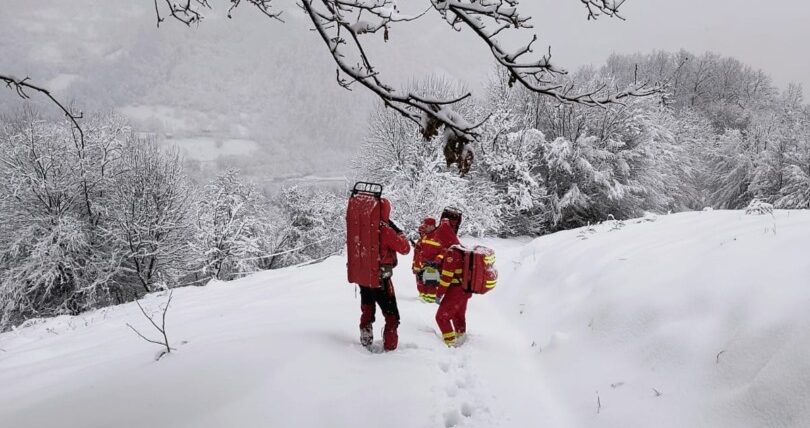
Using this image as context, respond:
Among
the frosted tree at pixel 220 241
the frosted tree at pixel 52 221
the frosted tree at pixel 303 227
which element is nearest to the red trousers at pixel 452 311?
the frosted tree at pixel 220 241

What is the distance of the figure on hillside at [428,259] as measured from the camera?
485cm

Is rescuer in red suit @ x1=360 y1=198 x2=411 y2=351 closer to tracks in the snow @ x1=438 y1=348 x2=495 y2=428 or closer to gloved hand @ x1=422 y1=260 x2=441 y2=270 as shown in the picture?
tracks in the snow @ x1=438 y1=348 x2=495 y2=428

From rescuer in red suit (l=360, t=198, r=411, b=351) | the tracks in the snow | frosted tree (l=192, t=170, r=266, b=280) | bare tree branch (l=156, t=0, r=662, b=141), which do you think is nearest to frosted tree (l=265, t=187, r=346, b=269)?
frosted tree (l=192, t=170, r=266, b=280)

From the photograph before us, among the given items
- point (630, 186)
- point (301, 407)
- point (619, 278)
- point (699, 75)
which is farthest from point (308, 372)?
point (699, 75)

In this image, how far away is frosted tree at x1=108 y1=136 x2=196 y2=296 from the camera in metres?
19.2

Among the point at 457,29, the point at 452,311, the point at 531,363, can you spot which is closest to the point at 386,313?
the point at 452,311

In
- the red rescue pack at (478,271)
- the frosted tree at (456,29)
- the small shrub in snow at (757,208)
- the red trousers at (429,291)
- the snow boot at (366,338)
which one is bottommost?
the snow boot at (366,338)

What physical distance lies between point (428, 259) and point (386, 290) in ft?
3.11

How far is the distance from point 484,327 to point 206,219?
61.1ft

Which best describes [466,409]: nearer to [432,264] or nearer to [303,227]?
[432,264]

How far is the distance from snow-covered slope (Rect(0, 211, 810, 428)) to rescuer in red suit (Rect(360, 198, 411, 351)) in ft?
0.60

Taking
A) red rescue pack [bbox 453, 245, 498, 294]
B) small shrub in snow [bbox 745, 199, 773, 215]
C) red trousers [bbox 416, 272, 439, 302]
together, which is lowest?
red trousers [bbox 416, 272, 439, 302]

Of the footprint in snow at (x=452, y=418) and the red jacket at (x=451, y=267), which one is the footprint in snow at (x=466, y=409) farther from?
the red jacket at (x=451, y=267)

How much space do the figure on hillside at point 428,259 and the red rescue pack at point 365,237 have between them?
3.27 ft
